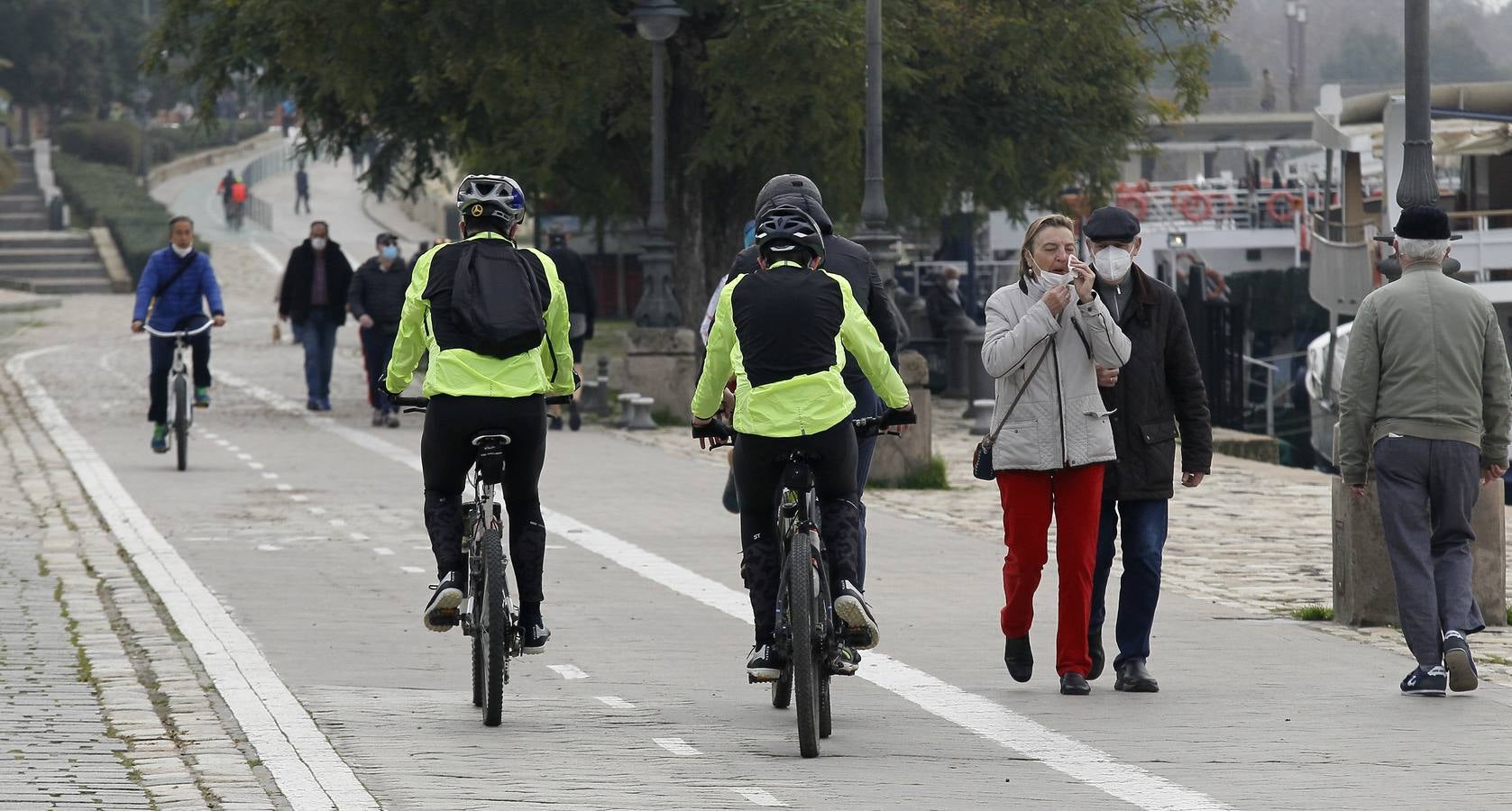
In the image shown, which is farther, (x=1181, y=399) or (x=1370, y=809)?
(x=1181, y=399)

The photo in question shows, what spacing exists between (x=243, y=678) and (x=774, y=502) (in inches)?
86.1

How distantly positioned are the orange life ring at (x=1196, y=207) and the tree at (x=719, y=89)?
18098mm

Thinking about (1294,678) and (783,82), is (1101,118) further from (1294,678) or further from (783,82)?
(1294,678)

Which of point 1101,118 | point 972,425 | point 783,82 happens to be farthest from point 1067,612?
point 1101,118

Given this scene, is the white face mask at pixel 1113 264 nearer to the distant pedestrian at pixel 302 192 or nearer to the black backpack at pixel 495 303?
the black backpack at pixel 495 303

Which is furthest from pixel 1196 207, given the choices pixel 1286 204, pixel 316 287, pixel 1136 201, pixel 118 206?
pixel 118 206

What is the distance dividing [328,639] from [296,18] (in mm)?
15738

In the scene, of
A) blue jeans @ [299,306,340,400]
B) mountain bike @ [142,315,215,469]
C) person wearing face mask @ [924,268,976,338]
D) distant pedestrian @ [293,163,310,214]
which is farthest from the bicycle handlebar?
distant pedestrian @ [293,163,310,214]

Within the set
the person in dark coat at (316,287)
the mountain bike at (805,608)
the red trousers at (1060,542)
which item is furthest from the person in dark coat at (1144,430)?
the person in dark coat at (316,287)

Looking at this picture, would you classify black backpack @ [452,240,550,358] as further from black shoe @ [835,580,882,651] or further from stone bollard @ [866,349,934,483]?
stone bollard @ [866,349,934,483]

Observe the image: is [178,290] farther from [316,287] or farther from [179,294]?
[316,287]

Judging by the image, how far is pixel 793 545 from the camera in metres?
7.11

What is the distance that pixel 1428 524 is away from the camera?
8438 mm

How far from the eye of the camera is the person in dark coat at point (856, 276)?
8.16 metres
